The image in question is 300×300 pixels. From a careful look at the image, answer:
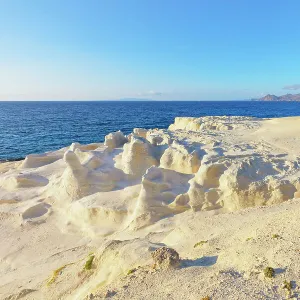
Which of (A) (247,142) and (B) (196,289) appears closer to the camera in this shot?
(B) (196,289)

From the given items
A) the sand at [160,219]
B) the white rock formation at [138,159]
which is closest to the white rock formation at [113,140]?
the sand at [160,219]

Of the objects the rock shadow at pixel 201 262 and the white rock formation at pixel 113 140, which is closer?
the rock shadow at pixel 201 262

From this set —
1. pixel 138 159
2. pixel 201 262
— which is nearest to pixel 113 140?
pixel 138 159

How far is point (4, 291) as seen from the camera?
37.9 ft

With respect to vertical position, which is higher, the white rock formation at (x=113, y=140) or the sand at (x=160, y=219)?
the white rock formation at (x=113, y=140)

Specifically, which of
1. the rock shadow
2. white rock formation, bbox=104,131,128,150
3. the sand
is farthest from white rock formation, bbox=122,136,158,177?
the rock shadow

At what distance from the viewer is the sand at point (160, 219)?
8.00 metres

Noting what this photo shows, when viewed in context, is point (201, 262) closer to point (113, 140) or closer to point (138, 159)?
point (138, 159)

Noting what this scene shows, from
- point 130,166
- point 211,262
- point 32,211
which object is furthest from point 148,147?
point 211,262

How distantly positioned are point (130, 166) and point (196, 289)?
522 inches

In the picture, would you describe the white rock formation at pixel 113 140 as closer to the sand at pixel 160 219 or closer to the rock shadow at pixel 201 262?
the sand at pixel 160 219

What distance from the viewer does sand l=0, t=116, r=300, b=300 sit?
8.00 metres

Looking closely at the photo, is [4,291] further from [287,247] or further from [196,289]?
[287,247]

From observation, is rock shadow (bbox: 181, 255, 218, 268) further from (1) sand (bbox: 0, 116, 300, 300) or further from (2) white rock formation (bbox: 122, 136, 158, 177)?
(2) white rock formation (bbox: 122, 136, 158, 177)
